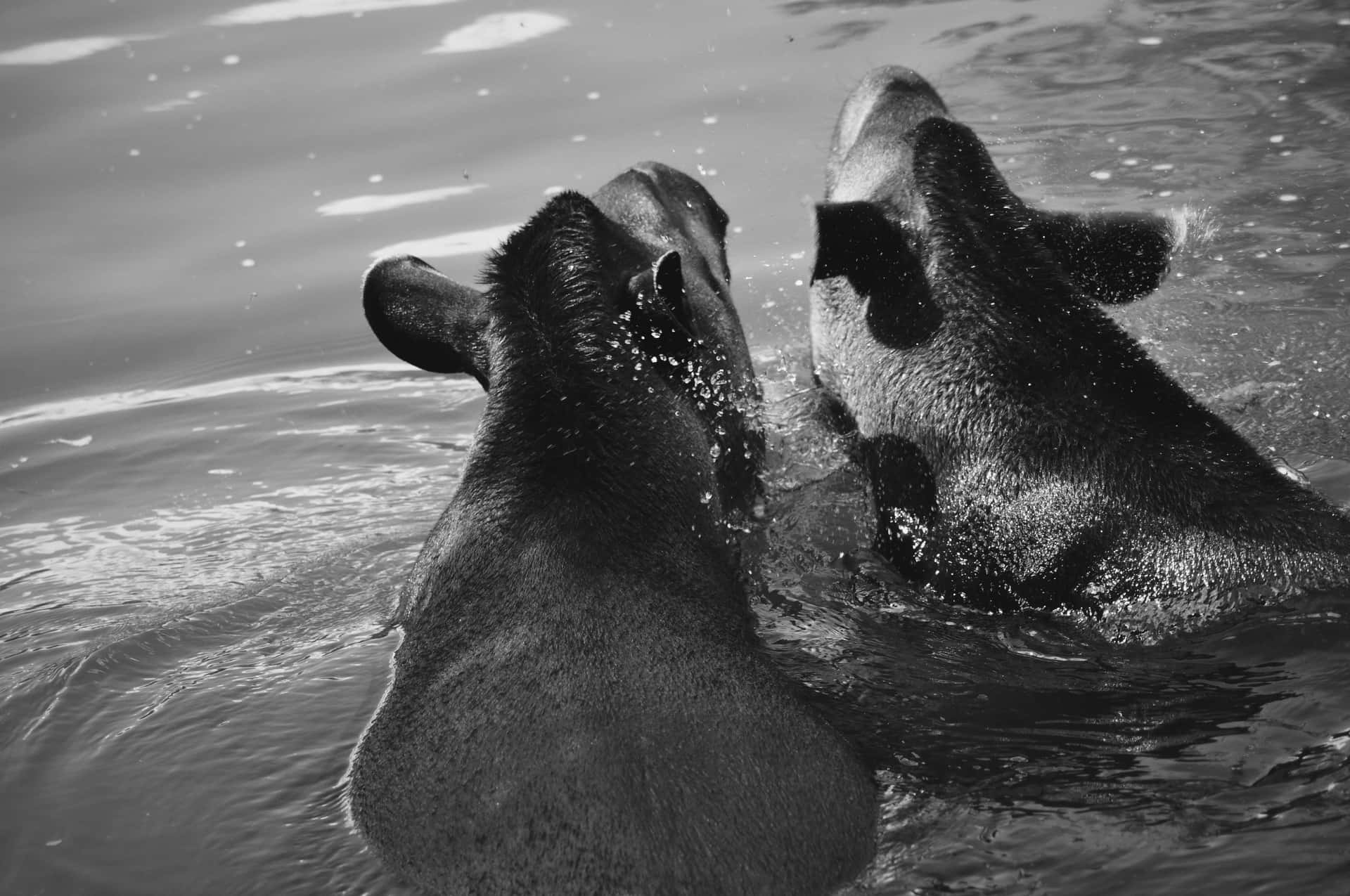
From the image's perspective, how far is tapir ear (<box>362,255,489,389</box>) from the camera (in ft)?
18.4

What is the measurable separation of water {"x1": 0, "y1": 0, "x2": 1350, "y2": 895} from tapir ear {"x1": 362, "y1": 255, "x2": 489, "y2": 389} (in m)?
1.06

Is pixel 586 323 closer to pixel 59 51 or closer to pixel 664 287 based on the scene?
pixel 664 287

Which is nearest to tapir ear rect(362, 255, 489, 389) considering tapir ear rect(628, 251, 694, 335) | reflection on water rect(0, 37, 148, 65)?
tapir ear rect(628, 251, 694, 335)

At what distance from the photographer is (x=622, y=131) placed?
11.3 metres

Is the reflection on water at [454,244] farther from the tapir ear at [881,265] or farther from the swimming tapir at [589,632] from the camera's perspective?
the tapir ear at [881,265]

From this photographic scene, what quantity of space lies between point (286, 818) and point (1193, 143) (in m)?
8.04

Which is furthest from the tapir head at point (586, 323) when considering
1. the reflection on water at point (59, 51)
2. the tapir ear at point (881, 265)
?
the reflection on water at point (59, 51)

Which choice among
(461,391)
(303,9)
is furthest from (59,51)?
(461,391)

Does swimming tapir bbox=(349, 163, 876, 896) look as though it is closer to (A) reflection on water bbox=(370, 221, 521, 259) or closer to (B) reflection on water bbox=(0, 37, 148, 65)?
(A) reflection on water bbox=(370, 221, 521, 259)

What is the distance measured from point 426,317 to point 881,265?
182cm

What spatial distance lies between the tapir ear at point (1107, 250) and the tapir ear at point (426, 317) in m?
2.25

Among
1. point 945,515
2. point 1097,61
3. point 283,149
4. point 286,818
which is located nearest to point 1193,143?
point 1097,61

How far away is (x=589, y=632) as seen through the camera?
429cm

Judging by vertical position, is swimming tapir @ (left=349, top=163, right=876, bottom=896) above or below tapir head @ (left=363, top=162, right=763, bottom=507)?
below
